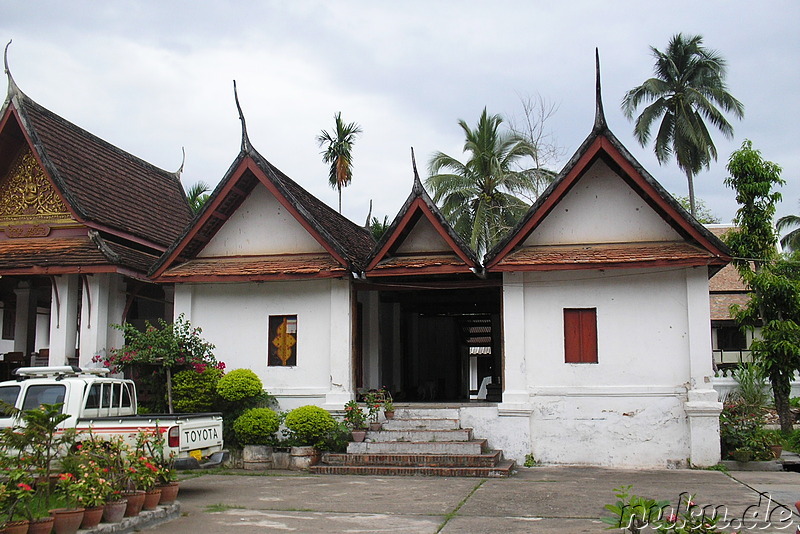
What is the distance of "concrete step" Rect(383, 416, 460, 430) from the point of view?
48.1 ft

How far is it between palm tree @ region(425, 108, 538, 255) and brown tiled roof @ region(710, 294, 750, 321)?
8.13 meters

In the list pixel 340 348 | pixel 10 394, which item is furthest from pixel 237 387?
pixel 10 394

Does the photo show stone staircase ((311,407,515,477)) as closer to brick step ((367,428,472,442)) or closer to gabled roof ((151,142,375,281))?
brick step ((367,428,472,442))

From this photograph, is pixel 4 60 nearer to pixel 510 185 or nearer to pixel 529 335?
pixel 529 335

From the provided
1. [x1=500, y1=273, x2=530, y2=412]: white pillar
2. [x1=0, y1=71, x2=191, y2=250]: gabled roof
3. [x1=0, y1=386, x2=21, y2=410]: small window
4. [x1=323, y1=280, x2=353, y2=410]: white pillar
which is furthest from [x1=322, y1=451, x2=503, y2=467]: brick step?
[x1=0, y1=71, x2=191, y2=250]: gabled roof

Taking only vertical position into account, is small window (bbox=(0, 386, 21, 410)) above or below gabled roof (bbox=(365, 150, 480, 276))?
below

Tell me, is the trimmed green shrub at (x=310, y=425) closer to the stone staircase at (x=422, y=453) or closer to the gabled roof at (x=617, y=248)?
the stone staircase at (x=422, y=453)

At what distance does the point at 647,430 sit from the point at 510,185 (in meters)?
19.8

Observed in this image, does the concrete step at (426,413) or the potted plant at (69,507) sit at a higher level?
the concrete step at (426,413)

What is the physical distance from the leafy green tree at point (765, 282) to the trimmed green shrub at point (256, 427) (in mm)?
10530

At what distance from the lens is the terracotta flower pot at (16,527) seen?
271 inches

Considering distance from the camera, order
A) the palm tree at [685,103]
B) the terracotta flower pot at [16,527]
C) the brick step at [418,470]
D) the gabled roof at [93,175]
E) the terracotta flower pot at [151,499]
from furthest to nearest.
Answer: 1. the palm tree at [685,103]
2. the gabled roof at [93,175]
3. the brick step at [418,470]
4. the terracotta flower pot at [151,499]
5. the terracotta flower pot at [16,527]

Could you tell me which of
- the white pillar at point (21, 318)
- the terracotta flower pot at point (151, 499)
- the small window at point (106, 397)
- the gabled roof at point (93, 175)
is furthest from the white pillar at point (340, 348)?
the white pillar at point (21, 318)

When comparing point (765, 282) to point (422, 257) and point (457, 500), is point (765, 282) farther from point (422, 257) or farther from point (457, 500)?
point (457, 500)
